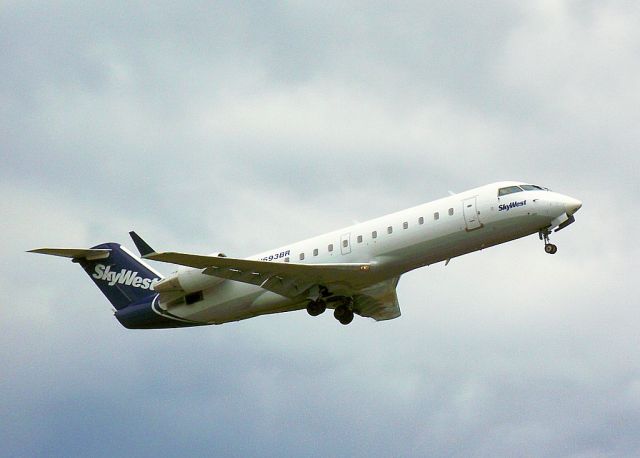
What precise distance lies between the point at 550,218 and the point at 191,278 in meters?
11.0

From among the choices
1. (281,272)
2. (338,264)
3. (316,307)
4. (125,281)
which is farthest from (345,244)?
(125,281)

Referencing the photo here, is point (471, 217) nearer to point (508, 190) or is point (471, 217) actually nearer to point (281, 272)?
point (508, 190)

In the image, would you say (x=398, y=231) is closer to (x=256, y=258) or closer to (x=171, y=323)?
(x=256, y=258)

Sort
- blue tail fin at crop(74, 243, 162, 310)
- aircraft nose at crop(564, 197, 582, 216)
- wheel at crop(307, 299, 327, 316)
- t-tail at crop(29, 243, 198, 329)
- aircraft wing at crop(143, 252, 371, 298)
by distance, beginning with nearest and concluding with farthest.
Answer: aircraft nose at crop(564, 197, 582, 216) < aircraft wing at crop(143, 252, 371, 298) < wheel at crop(307, 299, 327, 316) < t-tail at crop(29, 243, 198, 329) < blue tail fin at crop(74, 243, 162, 310)

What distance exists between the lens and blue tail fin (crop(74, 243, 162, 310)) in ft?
120

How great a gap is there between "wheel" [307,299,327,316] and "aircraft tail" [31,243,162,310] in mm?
6010

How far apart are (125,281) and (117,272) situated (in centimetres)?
44

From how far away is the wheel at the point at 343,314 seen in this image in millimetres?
34406

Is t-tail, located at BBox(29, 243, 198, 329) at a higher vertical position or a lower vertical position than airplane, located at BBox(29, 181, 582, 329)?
higher

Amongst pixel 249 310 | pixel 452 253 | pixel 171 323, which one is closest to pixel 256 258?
pixel 249 310

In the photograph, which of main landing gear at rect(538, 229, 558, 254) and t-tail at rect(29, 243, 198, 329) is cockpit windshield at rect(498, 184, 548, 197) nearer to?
main landing gear at rect(538, 229, 558, 254)

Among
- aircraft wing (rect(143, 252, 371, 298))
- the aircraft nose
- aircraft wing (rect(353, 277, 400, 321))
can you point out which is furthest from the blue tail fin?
Result: the aircraft nose

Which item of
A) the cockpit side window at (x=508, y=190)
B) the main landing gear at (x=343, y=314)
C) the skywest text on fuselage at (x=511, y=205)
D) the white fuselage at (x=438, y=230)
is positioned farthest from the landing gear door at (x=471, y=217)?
the main landing gear at (x=343, y=314)

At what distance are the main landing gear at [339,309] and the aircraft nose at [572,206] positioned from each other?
24.7 feet
